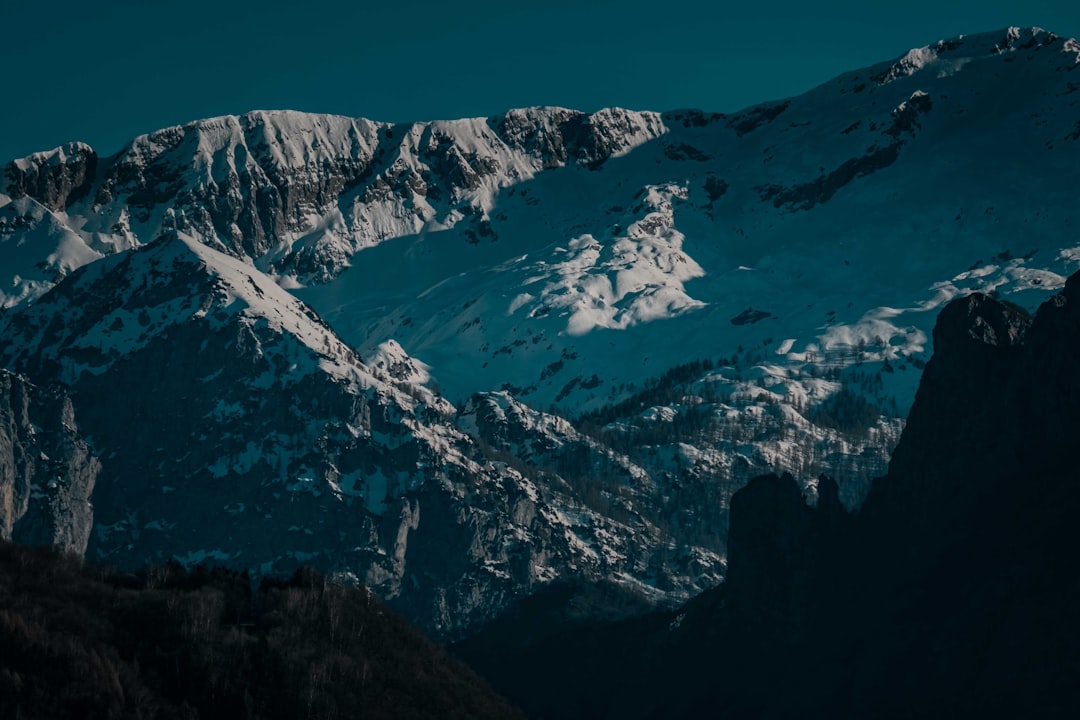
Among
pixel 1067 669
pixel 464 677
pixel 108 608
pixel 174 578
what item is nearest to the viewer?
pixel 108 608

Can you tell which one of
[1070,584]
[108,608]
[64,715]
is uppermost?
[1070,584]

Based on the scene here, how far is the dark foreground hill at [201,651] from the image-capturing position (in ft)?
393

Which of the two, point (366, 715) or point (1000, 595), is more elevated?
point (1000, 595)

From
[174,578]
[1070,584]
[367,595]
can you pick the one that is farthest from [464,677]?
[1070,584]

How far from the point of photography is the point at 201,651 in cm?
13000

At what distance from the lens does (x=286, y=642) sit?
13738 cm

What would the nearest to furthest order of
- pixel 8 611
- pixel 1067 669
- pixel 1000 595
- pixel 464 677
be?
pixel 8 611
pixel 464 677
pixel 1067 669
pixel 1000 595

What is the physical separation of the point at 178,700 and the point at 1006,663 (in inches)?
3358

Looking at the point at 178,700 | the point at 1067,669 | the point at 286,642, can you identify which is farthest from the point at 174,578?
the point at 1067,669

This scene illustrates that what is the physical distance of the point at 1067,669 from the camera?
176625 millimetres

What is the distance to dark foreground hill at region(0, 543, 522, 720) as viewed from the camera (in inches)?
4722

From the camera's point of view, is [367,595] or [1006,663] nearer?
[367,595]

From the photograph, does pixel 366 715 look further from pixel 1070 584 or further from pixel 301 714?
pixel 1070 584

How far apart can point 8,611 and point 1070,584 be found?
9824 centimetres
